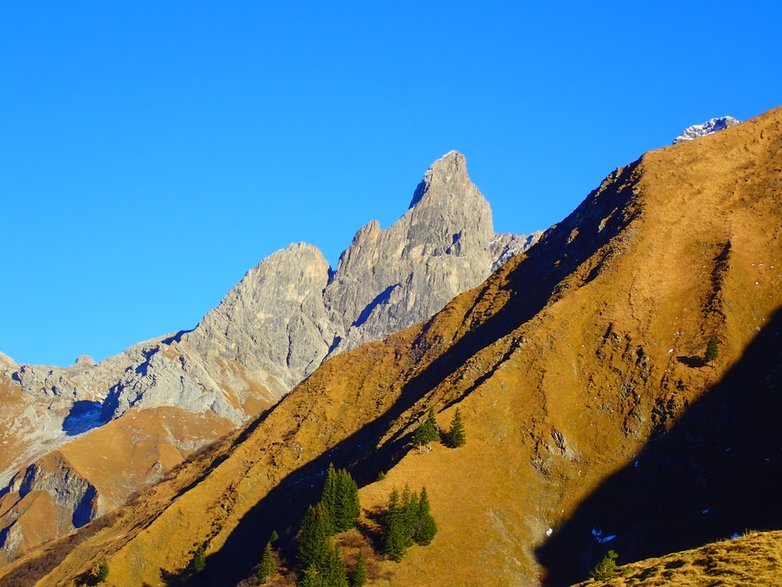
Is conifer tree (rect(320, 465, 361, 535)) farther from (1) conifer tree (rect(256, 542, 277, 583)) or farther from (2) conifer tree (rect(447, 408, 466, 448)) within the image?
(2) conifer tree (rect(447, 408, 466, 448))

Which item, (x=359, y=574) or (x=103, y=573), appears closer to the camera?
(x=359, y=574)

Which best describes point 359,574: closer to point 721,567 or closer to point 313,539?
point 313,539

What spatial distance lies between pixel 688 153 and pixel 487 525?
8029cm

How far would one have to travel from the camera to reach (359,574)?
84.6m

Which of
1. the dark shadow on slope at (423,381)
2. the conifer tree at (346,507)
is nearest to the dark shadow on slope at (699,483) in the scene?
the conifer tree at (346,507)

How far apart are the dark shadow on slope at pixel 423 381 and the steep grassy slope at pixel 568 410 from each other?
49 cm

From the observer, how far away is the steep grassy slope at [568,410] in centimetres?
9206

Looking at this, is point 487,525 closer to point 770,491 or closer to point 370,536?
point 370,536

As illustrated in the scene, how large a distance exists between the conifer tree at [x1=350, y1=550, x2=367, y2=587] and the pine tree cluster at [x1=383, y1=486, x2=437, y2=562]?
3615mm

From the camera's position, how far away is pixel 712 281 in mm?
115625

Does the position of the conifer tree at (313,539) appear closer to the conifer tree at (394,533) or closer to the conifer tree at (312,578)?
the conifer tree at (312,578)

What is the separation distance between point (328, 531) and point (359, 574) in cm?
678

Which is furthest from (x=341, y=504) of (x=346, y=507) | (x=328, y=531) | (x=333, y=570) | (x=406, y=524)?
(x=333, y=570)

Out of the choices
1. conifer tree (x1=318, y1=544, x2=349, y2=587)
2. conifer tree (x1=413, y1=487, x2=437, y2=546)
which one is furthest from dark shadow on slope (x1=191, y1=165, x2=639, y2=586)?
conifer tree (x1=413, y1=487, x2=437, y2=546)
